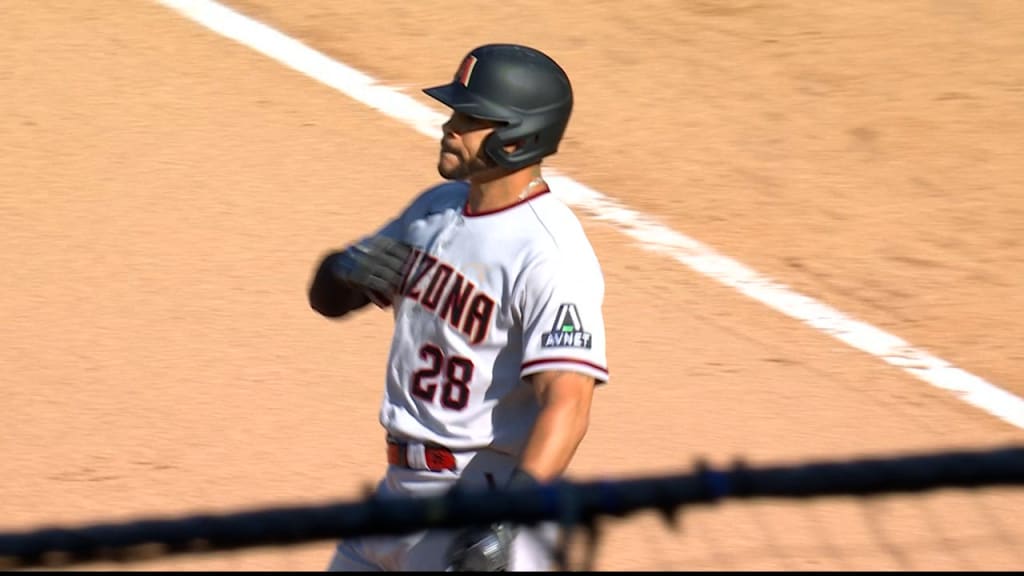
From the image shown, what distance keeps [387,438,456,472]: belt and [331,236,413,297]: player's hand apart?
44 centimetres

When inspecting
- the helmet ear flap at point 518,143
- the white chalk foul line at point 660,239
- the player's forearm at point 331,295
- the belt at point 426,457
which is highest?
the helmet ear flap at point 518,143

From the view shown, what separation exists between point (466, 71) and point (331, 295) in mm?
773

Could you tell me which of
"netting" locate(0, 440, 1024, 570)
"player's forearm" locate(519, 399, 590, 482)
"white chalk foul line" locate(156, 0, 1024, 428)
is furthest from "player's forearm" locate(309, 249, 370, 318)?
"white chalk foul line" locate(156, 0, 1024, 428)

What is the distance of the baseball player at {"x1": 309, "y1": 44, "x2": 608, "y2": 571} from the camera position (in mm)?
4109

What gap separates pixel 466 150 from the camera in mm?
4426

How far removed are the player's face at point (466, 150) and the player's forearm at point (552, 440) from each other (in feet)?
2.48

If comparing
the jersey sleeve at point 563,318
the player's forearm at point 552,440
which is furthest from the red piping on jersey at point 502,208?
the player's forearm at point 552,440

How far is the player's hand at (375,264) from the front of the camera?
4383 millimetres

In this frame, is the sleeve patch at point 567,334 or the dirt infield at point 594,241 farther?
the dirt infield at point 594,241

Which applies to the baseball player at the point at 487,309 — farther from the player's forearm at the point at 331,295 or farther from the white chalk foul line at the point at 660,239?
the white chalk foul line at the point at 660,239

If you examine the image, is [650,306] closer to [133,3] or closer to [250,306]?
[250,306]

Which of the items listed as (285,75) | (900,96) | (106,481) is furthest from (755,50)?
(106,481)

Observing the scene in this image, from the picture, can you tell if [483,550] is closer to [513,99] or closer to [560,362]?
[560,362]

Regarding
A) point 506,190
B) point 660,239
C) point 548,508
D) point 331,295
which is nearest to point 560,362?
point 506,190
